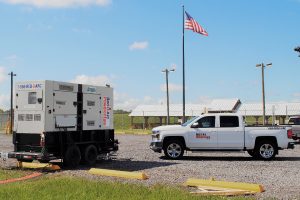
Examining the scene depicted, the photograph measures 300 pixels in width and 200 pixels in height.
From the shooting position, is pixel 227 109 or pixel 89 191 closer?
pixel 89 191

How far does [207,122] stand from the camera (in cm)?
1956

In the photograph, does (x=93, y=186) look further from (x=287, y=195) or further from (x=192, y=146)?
(x=192, y=146)

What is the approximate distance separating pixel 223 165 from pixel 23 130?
24.3ft

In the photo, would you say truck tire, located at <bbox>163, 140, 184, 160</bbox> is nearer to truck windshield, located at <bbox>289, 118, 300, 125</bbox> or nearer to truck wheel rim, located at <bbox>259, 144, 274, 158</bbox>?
truck wheel rim, located at <bbox>259, 144, 274, 158</bbox>

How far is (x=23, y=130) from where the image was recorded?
1588 centimetres

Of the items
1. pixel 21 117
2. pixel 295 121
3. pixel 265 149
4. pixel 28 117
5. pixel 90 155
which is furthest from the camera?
pixel 295 121

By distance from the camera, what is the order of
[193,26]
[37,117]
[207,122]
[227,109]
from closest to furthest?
[37,117], [207,122], [193,26], [227,109]

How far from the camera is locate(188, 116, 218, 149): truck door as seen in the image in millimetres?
19266

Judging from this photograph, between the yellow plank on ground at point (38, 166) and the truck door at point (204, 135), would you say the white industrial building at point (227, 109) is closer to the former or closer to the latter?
the truck door at point (204, 135)

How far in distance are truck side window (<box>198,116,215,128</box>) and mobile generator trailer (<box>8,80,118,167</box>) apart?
4704mm

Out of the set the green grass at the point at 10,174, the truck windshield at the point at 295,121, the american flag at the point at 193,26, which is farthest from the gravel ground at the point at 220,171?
the american flag at the point at 193,26

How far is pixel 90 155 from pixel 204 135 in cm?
509

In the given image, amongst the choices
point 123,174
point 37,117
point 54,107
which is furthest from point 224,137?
point 37,117

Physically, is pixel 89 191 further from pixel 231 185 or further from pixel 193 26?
pixel 193 26
